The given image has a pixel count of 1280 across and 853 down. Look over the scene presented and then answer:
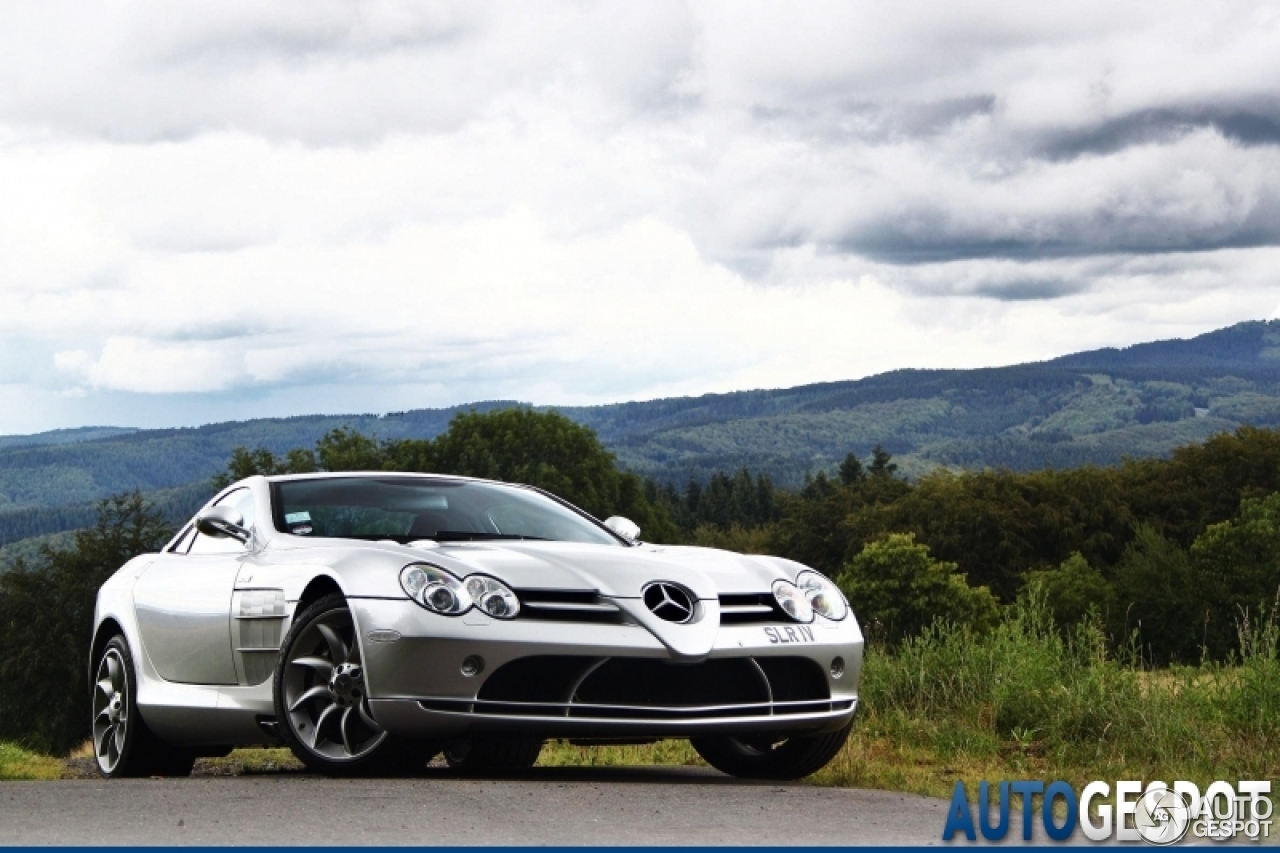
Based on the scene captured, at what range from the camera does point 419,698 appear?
750 centimetres

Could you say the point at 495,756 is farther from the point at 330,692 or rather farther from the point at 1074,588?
the point at 1074,588

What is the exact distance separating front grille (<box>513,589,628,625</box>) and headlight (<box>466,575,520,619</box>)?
48 millimetres

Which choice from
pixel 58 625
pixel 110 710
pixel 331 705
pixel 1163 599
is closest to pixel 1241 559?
pixel 1163 599

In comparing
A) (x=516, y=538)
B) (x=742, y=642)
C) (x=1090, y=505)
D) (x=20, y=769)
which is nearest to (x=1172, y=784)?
(x=742, y=642)

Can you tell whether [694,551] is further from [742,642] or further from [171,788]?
[171,788]

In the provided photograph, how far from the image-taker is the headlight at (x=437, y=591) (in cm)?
755

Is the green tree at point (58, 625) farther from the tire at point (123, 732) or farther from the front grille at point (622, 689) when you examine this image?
the front grille at point (622, 689)

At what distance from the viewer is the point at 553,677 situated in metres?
7.66

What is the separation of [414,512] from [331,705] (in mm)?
1367

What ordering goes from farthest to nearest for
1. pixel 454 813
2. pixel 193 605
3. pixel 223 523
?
pixel 193 605 < pixel 223 523 < pixel 454 813

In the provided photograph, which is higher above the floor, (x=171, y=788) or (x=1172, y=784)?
(x=171, y=788)

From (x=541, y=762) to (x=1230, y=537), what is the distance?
70.8 metres
